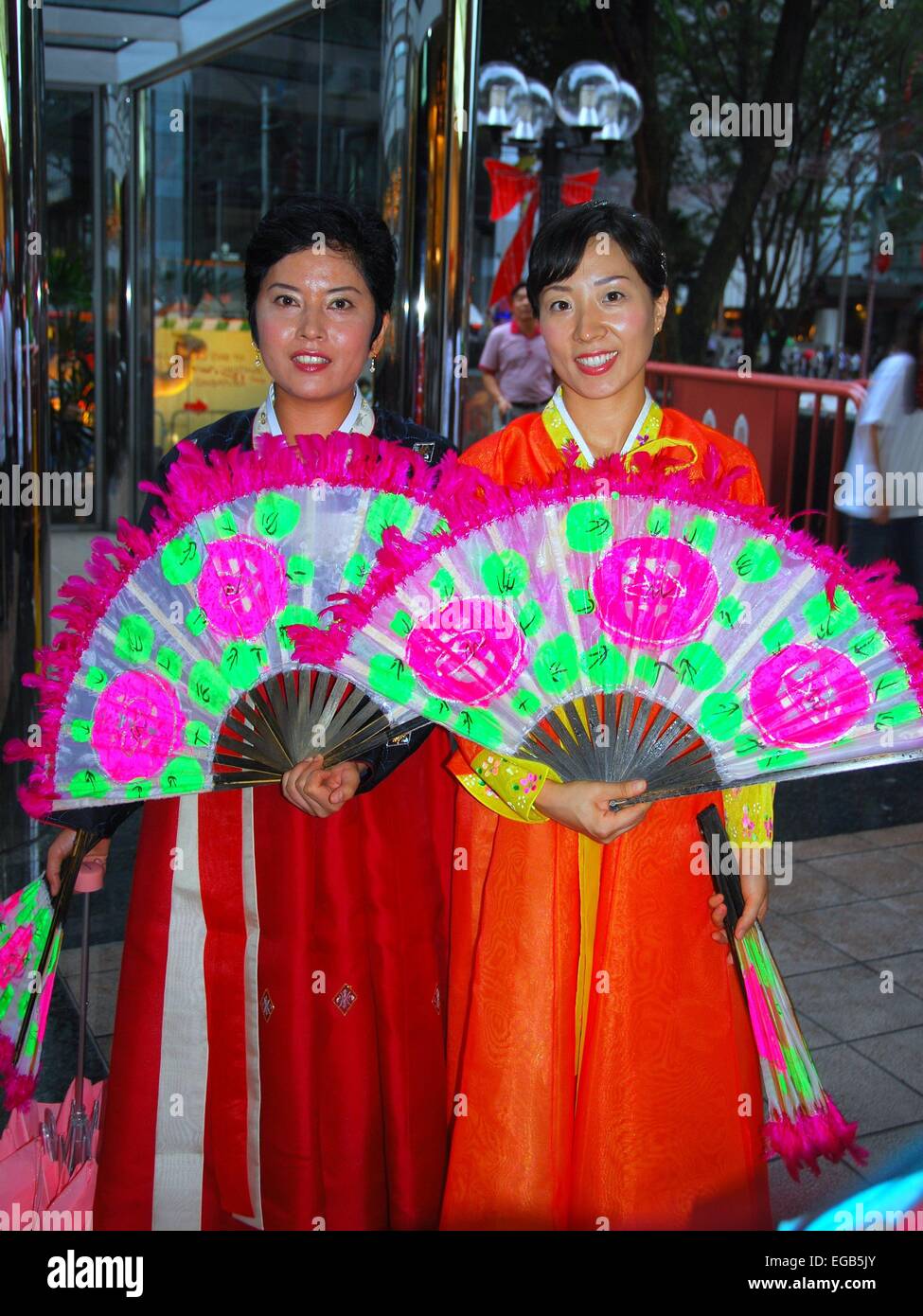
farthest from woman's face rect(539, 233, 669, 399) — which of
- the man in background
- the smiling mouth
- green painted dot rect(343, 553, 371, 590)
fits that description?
the man in background

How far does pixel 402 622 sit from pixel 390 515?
0.18 m

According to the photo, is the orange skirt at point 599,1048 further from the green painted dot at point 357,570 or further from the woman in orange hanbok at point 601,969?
the green painted dot at point 357,570

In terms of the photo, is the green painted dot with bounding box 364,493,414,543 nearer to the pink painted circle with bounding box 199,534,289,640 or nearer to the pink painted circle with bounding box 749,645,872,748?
the pink painted circle with bounding box 199,534,289,640

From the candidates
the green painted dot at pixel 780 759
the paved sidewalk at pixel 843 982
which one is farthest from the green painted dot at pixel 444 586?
the paved sidewalk at pixel 843 982

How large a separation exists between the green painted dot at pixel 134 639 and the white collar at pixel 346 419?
0.37 meters

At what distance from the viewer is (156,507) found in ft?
6.30

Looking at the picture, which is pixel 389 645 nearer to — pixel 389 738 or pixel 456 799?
pixel 389 738

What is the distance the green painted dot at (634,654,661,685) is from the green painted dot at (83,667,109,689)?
2.37 feet

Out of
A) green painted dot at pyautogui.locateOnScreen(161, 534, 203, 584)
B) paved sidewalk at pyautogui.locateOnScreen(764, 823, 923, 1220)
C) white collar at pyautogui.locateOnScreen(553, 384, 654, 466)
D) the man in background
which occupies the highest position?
the man in background

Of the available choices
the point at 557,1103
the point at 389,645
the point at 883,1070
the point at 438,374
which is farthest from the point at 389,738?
the point at 438,374

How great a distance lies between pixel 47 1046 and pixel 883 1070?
1.80 meters

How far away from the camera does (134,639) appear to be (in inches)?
71.9

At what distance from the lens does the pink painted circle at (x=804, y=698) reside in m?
1.73

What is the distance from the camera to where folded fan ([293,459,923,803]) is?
1718mm
